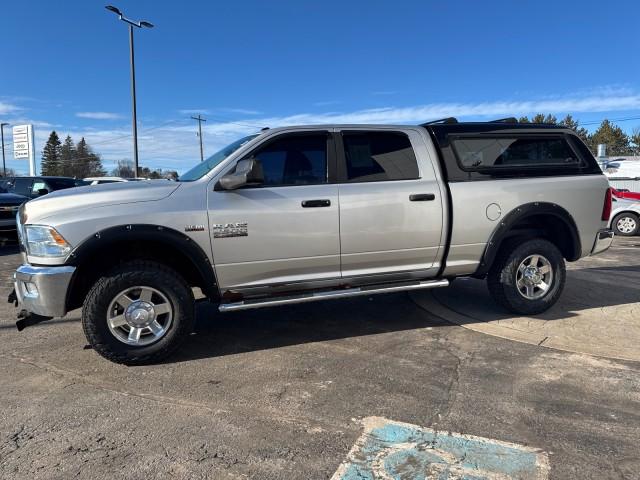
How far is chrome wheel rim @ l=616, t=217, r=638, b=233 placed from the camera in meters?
13.9

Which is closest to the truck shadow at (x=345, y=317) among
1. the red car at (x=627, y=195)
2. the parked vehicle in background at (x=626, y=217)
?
the parked vehicle in background at (x=626, y=217)

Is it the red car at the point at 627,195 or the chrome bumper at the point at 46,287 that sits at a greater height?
the red car at the point at 627,195

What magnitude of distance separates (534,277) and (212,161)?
361 cm

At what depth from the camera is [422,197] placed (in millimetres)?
4699

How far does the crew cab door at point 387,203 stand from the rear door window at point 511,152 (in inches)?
18.8

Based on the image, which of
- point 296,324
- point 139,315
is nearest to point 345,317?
point 296,324

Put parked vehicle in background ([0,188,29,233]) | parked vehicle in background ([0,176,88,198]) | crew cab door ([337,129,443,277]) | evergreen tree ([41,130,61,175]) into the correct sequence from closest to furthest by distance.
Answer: crew cab door ([337,129,443,277]) → parked vehicle in background ([0,188,29,233]) → parked vehicle in background ([0,176,88,198]) → evergreen tree ([41,130,61,175])

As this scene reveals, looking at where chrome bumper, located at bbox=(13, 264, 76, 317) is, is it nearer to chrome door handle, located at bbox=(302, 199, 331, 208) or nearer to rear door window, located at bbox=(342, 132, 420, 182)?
chrome door handle, located at bbox=(302, 199, 331, 208)

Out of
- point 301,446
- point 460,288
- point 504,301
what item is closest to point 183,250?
point 301,446

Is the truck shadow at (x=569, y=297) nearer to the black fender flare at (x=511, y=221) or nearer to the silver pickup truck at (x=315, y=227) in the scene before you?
the silver pickup truck at (x=315, y=227)

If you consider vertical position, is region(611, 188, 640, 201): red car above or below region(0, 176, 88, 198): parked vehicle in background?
below

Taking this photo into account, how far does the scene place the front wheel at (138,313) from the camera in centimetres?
388

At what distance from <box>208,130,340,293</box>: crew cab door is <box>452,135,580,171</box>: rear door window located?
1.48 m

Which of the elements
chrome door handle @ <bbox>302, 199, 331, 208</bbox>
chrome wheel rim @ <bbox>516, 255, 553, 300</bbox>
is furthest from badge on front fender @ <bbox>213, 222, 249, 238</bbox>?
chrome wheel rim @ <bbox>516, 255, 553, 300</bbox>
